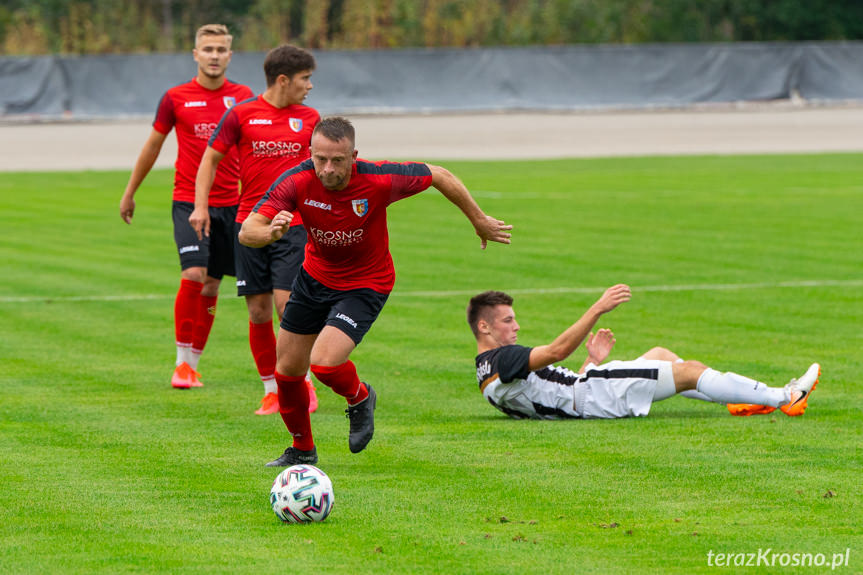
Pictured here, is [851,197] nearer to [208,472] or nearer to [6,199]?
[6,199]

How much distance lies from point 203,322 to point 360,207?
12.0 ft

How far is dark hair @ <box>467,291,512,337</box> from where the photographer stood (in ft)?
32.0

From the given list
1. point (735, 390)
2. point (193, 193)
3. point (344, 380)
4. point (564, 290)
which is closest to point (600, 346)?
point (735, 390)

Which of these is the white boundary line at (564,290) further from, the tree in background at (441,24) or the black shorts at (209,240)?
the tree in background at (441,24)

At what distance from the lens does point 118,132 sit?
143ft

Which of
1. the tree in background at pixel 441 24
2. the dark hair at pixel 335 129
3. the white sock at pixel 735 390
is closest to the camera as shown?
the dark hair at pixel 335 129

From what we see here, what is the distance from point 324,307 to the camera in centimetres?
847

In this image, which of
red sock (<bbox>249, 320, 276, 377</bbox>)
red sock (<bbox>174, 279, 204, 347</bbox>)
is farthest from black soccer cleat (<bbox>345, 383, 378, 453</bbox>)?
red sock (<bbox>174, 279, 204, 347</bbox>)

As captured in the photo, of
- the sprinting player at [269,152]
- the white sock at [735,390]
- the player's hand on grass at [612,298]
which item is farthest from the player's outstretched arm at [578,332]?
the sprinting player at [269,152]

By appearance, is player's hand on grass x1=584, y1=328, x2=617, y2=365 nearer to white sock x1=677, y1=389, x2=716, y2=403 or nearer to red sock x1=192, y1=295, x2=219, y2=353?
white sock x1=677, y1=389, x2=716, y2=403

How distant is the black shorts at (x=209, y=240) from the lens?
11203mm

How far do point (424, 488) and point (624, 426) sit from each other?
2133 mm

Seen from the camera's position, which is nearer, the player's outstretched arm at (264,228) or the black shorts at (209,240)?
the player's outstretched arm at (264,228)

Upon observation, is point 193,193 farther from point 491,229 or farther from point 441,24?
point 441,24
